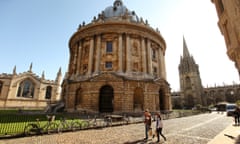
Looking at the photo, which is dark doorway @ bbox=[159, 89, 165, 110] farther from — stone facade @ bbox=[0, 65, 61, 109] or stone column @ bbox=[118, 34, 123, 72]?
stone facade @ bbox=[0, 65, 61, 109]

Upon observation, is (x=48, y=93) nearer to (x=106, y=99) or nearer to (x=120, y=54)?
(x=106, y=99)

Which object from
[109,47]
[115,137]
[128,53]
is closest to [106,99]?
[128,53]

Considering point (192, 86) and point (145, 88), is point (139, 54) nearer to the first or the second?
point (145, 88)

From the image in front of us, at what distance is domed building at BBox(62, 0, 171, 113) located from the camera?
23422mm

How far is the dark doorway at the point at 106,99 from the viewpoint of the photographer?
23766mm

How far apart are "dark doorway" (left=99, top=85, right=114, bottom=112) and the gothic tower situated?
219 feet

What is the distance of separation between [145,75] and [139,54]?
178 inches

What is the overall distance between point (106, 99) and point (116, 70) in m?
5.40

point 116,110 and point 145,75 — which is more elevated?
point 145,75

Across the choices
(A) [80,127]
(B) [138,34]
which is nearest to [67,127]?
(A) [80,127]

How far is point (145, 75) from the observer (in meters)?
26.0

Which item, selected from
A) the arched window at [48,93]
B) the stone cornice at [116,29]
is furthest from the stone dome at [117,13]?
the arched window at [48,93]

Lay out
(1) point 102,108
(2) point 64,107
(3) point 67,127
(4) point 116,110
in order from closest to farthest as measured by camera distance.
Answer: (3) point 67,127 < (4) point 116,110 < (1) point 102,108 < (2) point 64,107

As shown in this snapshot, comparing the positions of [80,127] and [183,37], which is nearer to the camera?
[80,127]
